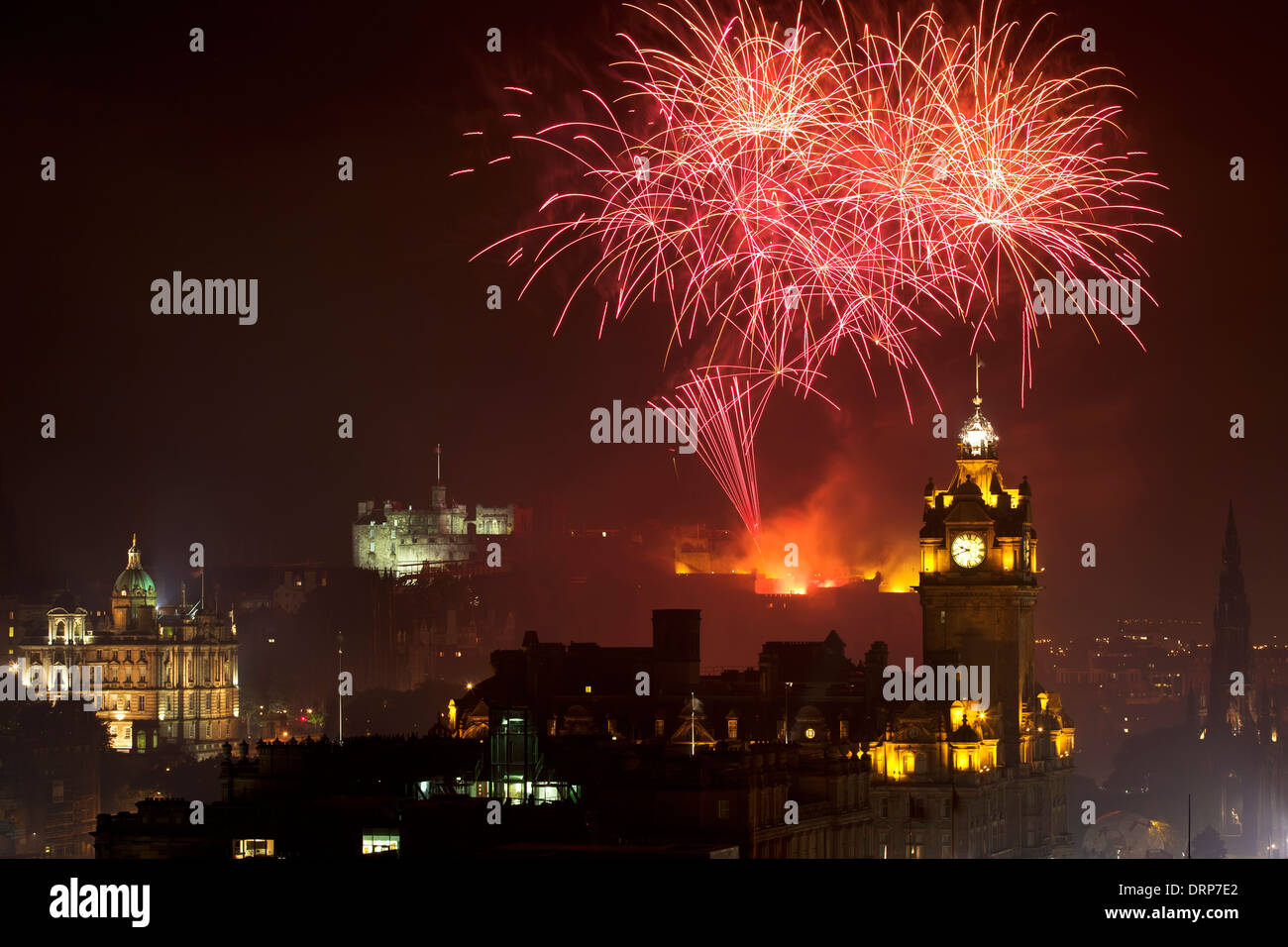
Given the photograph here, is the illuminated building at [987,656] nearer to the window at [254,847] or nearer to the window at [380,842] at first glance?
the window at [380,842]

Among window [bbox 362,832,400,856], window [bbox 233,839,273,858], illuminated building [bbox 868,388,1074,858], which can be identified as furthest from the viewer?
illuminated building [bbox 868,388,1074,858]

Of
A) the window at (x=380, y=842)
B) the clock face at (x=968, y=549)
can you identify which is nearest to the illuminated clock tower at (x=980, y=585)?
the clock face at (x=968, y=549)

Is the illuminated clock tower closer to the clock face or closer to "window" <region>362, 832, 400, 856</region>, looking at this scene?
the clock face

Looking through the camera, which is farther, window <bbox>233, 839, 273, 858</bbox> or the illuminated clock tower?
the illuminated clock tower

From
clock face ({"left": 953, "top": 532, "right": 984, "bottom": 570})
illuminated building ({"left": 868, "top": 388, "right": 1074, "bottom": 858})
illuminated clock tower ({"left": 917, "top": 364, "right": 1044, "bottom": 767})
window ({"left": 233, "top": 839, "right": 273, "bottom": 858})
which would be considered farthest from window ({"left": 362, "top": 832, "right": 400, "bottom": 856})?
clock face ({"left": 953, "top": 532, "right": 984, "bottom": 570})

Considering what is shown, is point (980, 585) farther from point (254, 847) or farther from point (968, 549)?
point (254, 847)

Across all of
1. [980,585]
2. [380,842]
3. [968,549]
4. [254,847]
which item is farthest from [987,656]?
[254,847]
